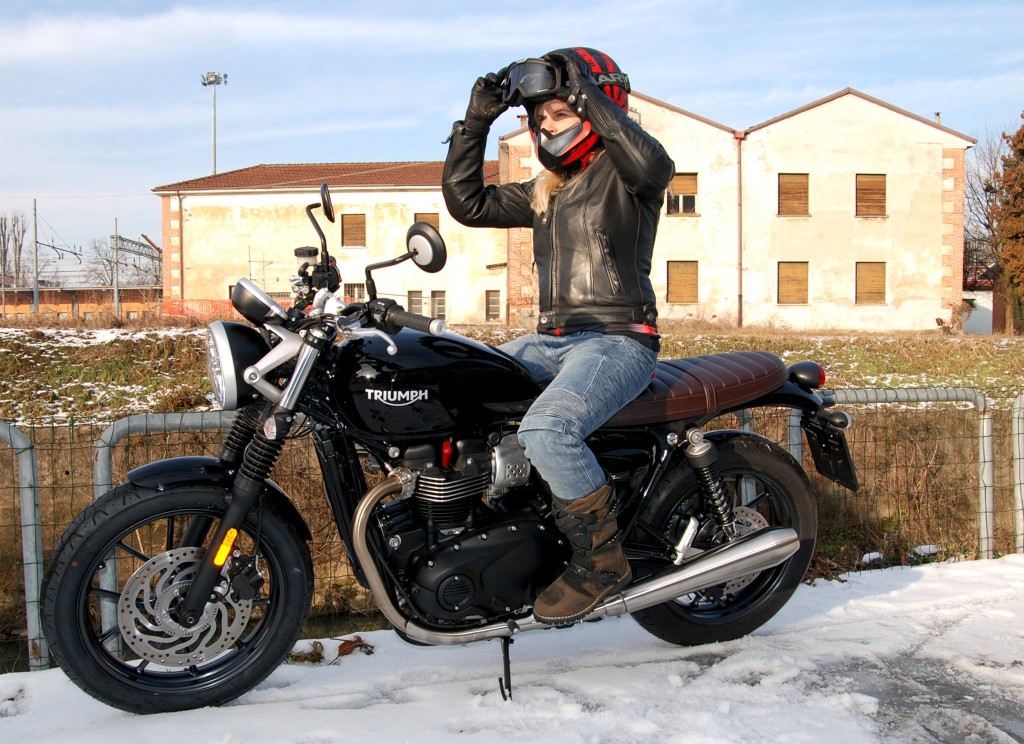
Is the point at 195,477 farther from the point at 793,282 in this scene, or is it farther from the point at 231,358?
the point at 793,282

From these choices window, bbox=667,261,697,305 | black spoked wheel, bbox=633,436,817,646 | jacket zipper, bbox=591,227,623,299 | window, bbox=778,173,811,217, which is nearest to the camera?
jacket zipper, bbox=591,227,623,299

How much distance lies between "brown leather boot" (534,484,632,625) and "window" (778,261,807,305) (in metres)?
29.7

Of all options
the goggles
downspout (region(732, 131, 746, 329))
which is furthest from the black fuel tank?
downspout (region(732, 131, 746, 329))

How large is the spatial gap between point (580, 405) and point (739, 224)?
29.3 m

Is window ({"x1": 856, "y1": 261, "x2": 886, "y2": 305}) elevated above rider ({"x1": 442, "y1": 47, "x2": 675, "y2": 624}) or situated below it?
above

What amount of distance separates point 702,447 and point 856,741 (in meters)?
1.15

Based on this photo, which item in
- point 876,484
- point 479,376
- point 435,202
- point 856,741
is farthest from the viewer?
point 435,202

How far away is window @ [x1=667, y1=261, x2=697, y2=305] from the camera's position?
31141 millimetres

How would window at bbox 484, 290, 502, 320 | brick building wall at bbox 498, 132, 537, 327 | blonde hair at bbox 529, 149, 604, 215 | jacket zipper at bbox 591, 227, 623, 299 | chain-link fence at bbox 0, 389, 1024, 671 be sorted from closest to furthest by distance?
1. jacket zipper at bbox 591, 227, 623, 299
2. blonde hair at bbox 529, 149, 604, 215
3. chain-link fence at bbox 0, 389, 1024, 671
4. brick building wall at bbox 498, 132, 537, 327
5. window at bbox 484, 290, 502, 320

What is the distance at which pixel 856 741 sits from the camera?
2.81 meters

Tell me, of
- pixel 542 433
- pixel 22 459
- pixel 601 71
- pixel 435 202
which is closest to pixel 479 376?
pixel 542 433

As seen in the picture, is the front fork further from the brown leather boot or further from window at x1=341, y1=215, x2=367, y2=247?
window at x1=341, y1=215, x2=367, y2=247

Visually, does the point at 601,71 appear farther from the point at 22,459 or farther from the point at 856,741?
the point at 22,459

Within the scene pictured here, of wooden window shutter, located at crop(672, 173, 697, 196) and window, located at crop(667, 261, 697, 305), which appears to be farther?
window, located at crop(667, 261, 697, 305)
